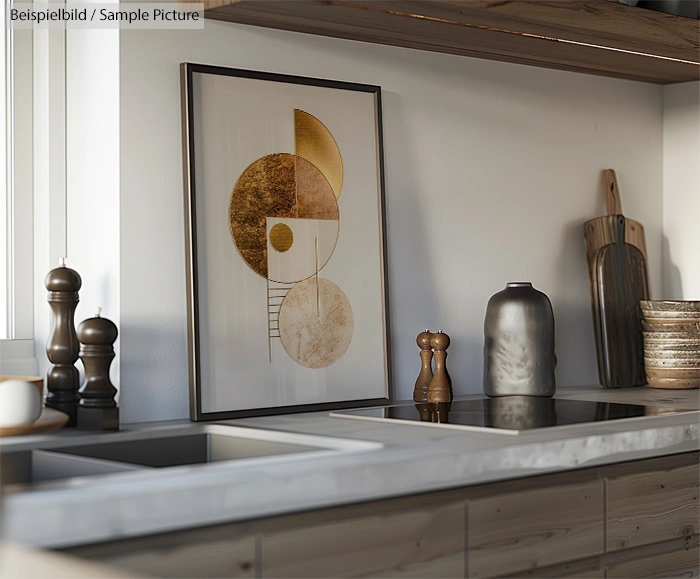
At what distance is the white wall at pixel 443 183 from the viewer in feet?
5.93

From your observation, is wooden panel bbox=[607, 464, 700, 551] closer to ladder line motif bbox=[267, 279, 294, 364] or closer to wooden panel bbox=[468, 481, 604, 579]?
wooden panel bbox=[468, 481, 604, 579]

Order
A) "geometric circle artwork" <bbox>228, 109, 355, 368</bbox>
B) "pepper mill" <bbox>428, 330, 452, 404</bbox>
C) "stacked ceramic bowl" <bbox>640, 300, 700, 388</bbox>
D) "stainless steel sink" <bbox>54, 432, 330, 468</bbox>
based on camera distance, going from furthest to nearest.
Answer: "stacked ceramic bowl" <bbox>640, 300, 700, 388</bbox>, "pepper mill" <bbox>428, 330, 452, 404</bbox>, "geometric circle artwork" <bbox>228, 109, 355, 368</bbox>, "stainless steel sink" <bbox>54, 432, 330, 468</bbox>

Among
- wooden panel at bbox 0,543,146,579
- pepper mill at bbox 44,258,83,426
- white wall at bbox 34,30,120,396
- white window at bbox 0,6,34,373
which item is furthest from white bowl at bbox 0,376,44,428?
wooden panel at bbox 0,543,146,579

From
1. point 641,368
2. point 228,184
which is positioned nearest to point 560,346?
point 641,368

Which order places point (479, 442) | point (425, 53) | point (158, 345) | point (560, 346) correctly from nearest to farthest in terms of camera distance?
point (479, 442) → point (158, 345) → point (425, 53) → point (560, 346)

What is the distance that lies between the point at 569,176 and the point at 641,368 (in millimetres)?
504

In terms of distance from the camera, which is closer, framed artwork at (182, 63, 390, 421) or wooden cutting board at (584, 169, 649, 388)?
framed artwork at (182, 63, 390, 421)

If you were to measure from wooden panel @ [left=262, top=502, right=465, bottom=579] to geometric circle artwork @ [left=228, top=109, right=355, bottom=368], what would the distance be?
2.05 ft

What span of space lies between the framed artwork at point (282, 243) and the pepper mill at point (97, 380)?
7.2 inches

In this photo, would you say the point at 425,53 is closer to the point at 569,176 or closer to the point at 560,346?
the point at 569,176

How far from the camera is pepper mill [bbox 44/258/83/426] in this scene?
1686 mm

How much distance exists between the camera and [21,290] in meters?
1.92

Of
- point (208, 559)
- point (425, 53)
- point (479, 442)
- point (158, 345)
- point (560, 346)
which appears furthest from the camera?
point (560, 346)

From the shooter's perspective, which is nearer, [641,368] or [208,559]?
[208,559]
